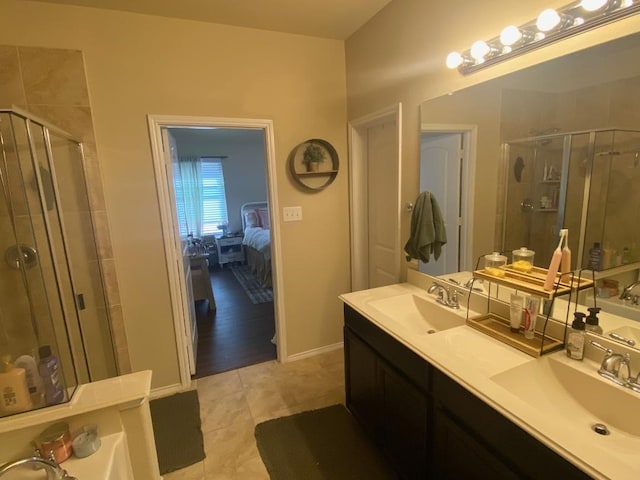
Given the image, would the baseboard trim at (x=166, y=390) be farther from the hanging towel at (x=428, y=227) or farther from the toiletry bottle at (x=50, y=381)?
the hanging towel at (x=428, y=227)

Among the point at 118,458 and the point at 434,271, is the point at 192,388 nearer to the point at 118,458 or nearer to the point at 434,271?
the point at 118,458

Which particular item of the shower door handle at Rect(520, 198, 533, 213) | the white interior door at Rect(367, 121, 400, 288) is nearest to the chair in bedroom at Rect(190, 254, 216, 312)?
the white interior door at Rect(367, 121, 400, 288)

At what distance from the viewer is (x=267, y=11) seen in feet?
7.05

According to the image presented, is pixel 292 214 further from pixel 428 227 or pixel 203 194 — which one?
pixel 203 194

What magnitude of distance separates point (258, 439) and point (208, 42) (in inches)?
104

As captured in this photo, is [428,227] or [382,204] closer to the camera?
[428,227]

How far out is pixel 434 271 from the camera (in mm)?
2033

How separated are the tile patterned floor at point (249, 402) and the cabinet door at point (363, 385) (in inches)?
14.6

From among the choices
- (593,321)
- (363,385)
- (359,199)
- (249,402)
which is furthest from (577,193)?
(249,402)

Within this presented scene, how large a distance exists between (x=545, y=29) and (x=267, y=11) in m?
1.66

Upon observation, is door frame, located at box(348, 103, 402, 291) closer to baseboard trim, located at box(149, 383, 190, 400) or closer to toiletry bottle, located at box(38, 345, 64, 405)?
baseboard trim, located at box(149, 383, 190, 400)

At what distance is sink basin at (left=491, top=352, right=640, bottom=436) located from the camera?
1.01m

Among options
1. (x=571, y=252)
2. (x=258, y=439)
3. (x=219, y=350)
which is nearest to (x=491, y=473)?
(x=571, y=252)

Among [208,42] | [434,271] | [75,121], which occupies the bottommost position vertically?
[434,271]
